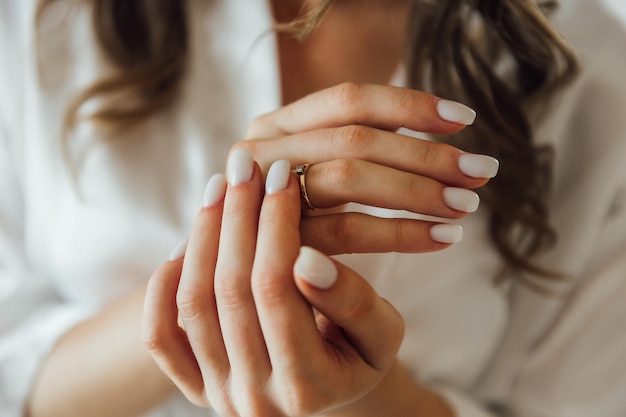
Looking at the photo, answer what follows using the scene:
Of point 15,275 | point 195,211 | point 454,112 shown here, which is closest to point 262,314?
point 454,112

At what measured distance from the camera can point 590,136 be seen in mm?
451

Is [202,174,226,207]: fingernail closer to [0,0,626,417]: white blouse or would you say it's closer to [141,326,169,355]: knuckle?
[141,326,169,355]: knuckle

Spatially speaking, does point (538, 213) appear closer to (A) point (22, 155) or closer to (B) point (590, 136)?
(B) point (590, 136)

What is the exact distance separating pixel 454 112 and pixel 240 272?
115mm

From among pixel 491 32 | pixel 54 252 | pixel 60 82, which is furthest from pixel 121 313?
pixel 491 32

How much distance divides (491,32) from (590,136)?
200 mm

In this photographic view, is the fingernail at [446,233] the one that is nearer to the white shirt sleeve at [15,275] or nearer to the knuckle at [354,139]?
the knuckle at [354,139]

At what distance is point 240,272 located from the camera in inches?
9.7

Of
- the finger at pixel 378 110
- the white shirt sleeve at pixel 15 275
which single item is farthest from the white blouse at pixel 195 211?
the finger at pixel 378 110

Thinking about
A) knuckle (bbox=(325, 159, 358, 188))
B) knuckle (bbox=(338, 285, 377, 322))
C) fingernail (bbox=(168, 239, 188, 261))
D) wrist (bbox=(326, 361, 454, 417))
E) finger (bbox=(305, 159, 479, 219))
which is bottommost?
wrist (bbox=(326, 361, 454, 417))

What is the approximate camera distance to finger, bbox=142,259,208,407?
28 centimetres

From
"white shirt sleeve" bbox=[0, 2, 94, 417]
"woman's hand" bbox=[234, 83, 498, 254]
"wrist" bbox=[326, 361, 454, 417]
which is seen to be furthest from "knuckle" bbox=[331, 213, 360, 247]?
"white shirt sleeve" bbox=[0, 2, 94, 417]

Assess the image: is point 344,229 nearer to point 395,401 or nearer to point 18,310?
point 395,401

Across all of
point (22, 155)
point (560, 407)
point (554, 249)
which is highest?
point (22, 155)
